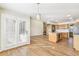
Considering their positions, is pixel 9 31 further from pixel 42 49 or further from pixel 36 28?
pixel 42 49

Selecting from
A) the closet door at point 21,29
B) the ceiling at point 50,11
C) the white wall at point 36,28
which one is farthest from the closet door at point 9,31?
the white wall at point 36,28

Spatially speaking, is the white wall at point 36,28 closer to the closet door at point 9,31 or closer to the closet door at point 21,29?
the closet door at point 21,29

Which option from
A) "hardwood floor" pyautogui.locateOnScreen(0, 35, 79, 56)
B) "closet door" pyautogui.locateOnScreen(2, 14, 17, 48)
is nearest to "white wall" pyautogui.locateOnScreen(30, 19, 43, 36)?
"hardwood floor" pyautogui.locateOnScreen(0, 35, 79, 56)

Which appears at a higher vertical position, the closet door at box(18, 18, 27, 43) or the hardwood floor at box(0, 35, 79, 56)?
the closet door at box(18, 18, 27, 43)

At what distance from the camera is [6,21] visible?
5.93 ft

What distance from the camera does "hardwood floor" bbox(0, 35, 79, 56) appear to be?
1.76 m

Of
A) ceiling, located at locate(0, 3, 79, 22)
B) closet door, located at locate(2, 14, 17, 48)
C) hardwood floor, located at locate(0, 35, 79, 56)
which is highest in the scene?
ceiling, located at locate(0, 3, 79, 22)

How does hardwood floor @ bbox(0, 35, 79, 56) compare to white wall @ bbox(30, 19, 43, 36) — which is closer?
hardwood floor @ bbox(0, 35, 79, 56)

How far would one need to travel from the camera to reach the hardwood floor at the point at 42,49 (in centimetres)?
176

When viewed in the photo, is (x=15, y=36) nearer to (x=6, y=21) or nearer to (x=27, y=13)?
(x=6, y=21)

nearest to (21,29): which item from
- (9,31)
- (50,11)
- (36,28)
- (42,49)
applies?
(9,31)

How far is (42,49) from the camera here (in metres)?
1.87

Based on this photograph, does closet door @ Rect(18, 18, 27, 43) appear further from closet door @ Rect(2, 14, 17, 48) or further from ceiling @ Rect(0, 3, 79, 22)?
ceiling @ Rect(0, 3, 79, 22)

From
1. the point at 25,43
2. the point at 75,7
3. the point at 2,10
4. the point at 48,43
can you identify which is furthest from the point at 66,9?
the point at 2,10
